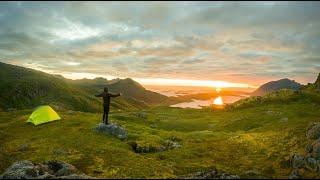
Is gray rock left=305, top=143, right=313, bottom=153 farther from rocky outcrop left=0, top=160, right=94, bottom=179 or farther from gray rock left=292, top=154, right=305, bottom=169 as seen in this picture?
rocky outcrop left=0, top=160, right=94, bottom=179

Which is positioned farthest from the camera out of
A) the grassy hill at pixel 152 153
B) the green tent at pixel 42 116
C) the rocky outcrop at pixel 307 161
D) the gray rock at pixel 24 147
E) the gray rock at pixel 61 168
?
the green tent at pixel 42 116

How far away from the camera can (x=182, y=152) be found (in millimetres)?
38812

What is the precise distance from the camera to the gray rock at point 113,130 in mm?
46944

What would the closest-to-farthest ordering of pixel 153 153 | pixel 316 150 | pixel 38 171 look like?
1. pixel 38 171
2. pixel 316 150
3. pixel 153 153

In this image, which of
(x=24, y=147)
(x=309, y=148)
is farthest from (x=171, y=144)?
(x=24, y=147)

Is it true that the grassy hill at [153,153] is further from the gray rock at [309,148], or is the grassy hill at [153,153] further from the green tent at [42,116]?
the green tent at [42,116]

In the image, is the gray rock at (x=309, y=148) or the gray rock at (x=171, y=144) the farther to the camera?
the gray rock at (x=171, y=144)

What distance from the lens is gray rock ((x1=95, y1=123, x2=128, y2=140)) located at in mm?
46944

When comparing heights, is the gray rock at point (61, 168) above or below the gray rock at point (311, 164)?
below

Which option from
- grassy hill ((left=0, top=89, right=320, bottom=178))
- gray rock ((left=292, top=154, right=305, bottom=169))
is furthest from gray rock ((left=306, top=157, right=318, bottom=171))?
grassy hill ((left=0, top=89, right=320, bottom=178))

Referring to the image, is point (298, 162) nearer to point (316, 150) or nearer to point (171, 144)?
point (316, 150)

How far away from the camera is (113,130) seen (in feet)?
159

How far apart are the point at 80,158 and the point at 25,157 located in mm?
6714

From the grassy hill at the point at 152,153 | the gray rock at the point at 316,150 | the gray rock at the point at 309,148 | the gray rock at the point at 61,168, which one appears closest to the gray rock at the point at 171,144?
the grassy hill at the point at 152,153
